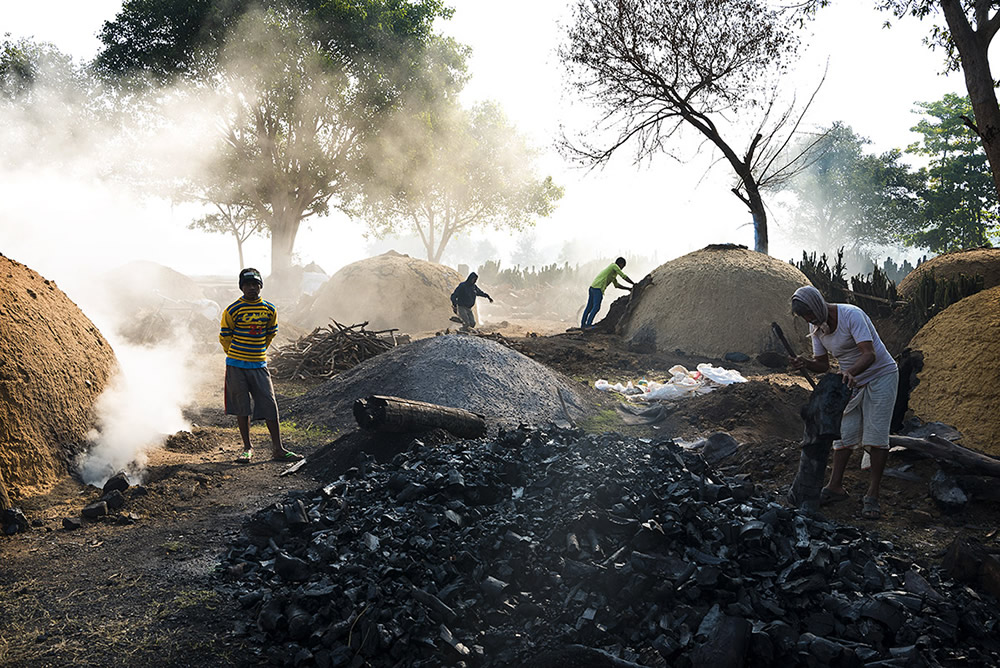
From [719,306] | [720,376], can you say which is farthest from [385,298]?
[720,376]

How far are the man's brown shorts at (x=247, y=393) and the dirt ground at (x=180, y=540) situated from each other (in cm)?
47

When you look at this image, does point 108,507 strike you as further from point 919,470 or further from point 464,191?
point 464,191

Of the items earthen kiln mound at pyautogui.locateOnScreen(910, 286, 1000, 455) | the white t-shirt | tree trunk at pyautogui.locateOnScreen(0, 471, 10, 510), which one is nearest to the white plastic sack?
earthen kiln mound at pyautogui.locateOnScreen(910, 286, 1000, 455)

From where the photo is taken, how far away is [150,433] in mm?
6027

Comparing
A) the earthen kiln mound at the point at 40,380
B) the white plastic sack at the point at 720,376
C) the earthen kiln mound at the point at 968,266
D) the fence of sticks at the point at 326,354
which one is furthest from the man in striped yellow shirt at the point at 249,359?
the earthen kiln mound at the point at 968,266

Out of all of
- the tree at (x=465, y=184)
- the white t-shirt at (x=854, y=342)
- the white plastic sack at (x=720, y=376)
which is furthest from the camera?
the tree at (x=465, y=184)

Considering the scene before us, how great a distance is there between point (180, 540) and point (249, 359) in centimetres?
214

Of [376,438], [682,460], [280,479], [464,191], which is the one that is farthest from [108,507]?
[464,191]

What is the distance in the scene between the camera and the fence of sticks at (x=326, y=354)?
35.5 ft

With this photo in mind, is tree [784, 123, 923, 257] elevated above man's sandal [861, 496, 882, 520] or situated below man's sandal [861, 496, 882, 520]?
above

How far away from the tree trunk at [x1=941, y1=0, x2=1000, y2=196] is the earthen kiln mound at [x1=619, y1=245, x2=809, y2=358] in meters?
4.95

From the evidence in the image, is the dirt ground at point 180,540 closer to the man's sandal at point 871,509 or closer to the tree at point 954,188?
the man's sandal at point 871,509

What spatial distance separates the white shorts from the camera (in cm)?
436

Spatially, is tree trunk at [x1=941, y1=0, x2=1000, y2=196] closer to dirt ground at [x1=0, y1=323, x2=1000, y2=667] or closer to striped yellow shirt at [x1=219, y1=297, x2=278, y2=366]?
dirt ground at [x1=0, y1=323, x2=1000, y2=667]
